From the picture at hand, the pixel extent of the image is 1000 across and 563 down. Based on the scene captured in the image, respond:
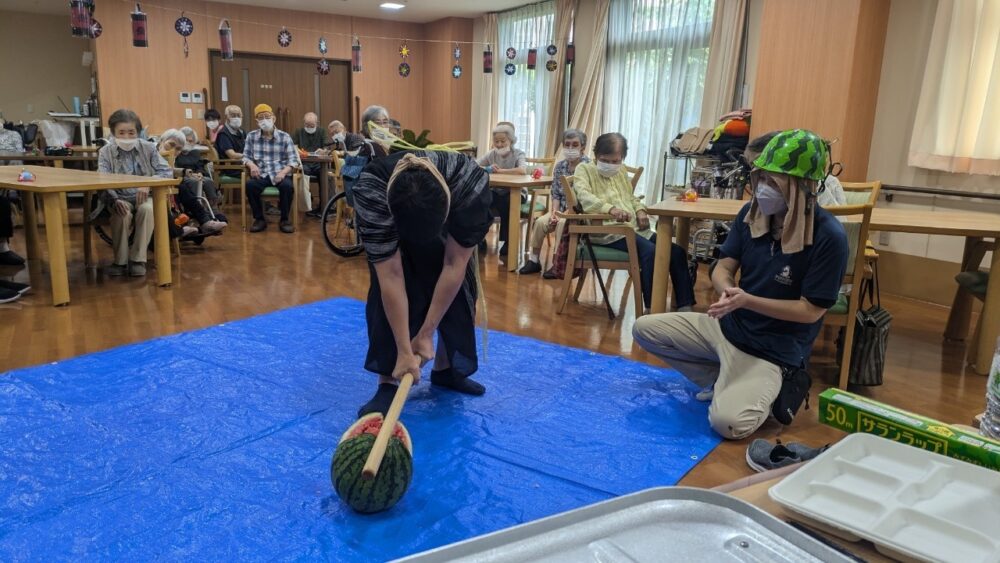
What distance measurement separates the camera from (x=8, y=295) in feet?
12.2

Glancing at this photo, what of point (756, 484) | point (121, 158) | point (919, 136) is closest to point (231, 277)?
point (121, 158)

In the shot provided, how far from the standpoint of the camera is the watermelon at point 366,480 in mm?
1690

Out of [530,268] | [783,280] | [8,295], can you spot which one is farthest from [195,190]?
[783,280]

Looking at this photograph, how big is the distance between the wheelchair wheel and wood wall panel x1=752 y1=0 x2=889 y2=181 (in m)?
3.18

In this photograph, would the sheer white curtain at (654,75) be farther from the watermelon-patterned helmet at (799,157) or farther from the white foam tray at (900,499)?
the white foam tray at (900,499)

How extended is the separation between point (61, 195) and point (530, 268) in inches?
111

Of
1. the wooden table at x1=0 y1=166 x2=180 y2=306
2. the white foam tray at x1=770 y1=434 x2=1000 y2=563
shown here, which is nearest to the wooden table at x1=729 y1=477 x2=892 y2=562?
the white foam tray at x1=770 y1=434 x2=1000 y2=563

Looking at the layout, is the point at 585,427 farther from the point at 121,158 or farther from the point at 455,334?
the point at 121,158

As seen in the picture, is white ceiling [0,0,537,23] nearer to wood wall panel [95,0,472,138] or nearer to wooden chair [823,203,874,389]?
wood wall panel [95,0,472,138]

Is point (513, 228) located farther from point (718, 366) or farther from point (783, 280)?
point (783, 280)

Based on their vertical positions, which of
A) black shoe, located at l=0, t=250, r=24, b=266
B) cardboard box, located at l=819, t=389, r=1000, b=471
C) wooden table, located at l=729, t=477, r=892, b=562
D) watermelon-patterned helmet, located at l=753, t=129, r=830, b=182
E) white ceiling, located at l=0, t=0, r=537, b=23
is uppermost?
white ceiling, located at l=0, t=0, r=537, b=23

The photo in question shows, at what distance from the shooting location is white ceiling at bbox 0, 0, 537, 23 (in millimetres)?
8609

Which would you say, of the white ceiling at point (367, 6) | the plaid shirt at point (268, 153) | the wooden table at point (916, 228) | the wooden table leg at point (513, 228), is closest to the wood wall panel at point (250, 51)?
the white ceiling at point (367, 6)

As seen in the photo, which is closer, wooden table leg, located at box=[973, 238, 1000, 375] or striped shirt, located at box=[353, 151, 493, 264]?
striped shirt, located at box=[353, 151, 493, 264]
